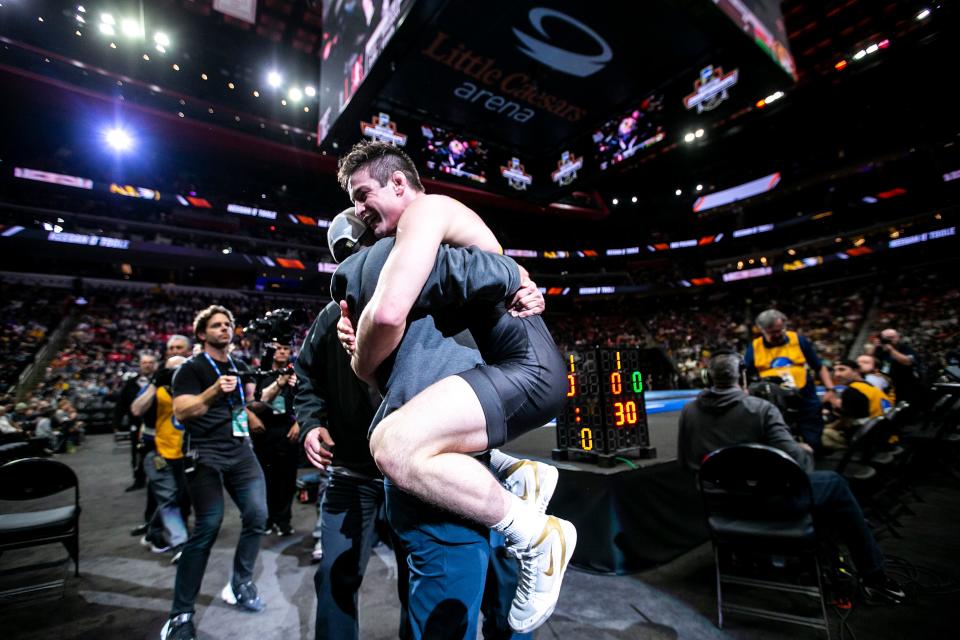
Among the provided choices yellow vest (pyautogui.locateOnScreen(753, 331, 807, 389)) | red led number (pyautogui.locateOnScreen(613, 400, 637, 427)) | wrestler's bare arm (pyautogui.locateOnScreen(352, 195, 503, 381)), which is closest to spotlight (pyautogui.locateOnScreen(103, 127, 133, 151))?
red led number (pyautogui.locateOnScreen(613, 400, 637, 427))

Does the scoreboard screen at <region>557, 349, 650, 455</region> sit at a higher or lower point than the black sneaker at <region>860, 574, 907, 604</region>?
higher

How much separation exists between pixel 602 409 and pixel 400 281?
10.9 feet

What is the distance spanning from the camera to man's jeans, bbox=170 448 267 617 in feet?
8.25

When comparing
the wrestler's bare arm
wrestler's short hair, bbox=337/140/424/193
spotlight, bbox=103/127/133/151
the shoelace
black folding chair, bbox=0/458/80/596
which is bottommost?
black folding chair, bbox=0/458/80/596

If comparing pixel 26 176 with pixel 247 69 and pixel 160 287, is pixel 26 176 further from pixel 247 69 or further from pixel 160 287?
pixel 247 69

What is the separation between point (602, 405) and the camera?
12.9ft

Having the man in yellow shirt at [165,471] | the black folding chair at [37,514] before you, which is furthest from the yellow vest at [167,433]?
the black folding chair at [37,514]

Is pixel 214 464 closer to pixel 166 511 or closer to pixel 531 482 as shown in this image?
pixel 166 511

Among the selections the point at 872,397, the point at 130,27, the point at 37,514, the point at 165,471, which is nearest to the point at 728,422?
the point at 872,397

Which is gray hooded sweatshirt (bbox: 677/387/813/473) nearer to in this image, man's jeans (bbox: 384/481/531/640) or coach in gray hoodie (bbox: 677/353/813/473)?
coach in gray hoodie (bbox: 677/353/813/473)

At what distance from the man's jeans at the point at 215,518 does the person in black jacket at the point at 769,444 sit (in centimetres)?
330

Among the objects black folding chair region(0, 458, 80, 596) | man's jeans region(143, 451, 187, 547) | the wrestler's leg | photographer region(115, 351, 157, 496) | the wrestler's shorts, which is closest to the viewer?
the wrestler's leg

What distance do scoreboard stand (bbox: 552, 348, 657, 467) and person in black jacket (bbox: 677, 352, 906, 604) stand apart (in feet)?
2.49

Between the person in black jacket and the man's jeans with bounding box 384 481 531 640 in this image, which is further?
the person in black jacket
